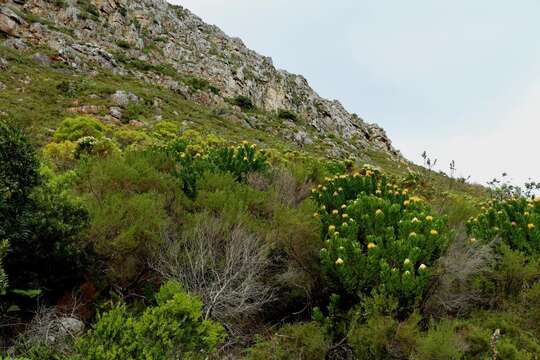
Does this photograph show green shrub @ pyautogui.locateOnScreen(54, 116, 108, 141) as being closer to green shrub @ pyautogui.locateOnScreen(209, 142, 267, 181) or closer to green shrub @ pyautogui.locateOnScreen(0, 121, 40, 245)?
green shrub @ pyautogui.locateOnScreen(209, 142, 267, 181)

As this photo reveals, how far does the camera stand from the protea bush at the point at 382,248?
3922mm

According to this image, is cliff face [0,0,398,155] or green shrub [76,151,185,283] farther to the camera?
cliff face [0,0,398,155]

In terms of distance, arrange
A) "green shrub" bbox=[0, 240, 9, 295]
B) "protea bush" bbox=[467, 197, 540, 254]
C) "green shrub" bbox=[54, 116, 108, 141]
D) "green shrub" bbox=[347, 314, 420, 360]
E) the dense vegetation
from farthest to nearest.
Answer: "green shrub" bbox=[54, 116, 108, 141]
"protea bush" bbox=[467, 197, 540, 254]
"green shrub" bbox=[347, 314, 420, 360]
the dense vegetation
"green shrub" bbox=[0, 240, 9, 295]

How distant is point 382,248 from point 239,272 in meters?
1.53

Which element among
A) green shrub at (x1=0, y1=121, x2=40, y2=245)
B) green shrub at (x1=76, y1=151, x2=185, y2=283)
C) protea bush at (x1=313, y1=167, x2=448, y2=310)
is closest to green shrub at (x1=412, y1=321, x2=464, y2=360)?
protea bush at (x1=313, y1=167, x2=448, y2=310)

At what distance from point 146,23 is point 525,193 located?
4294cm

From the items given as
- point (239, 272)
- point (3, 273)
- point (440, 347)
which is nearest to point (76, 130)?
point (239, 272)

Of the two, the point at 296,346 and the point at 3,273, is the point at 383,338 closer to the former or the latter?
the point at 296,346

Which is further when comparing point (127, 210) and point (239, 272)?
point (127, 210)

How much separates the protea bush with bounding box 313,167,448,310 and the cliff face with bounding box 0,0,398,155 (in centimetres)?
2257

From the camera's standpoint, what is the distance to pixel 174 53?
135 feet

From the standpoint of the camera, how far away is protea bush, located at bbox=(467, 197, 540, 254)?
5004mm

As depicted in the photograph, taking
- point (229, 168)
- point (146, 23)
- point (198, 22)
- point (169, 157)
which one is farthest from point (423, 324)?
point (198, 22)

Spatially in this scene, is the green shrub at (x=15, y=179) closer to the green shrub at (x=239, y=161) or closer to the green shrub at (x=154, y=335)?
the green shrub at (x=154, y=335)
